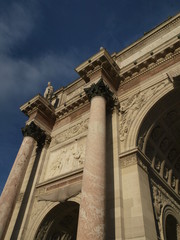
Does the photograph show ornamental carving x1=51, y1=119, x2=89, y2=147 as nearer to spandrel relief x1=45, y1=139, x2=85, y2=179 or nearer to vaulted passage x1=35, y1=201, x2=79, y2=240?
spandrel relief x1=45, y1=139, x2=85, y2=179

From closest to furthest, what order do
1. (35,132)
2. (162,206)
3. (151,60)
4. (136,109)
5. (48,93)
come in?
(162,206), (136,109), (151,60), (35,132), (48,93)

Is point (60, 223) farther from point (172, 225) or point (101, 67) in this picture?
point (101, 67)

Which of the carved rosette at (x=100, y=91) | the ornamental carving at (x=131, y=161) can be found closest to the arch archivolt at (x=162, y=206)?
the ornamental carving at (x=131, y=161)

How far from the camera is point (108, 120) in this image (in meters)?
9.29

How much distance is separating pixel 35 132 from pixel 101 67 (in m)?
4.80

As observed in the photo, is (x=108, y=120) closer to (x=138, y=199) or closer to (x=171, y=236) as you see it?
(x=138, y=199)

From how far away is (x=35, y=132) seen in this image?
11336 mm

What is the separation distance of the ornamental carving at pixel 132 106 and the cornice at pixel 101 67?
4.84 feet

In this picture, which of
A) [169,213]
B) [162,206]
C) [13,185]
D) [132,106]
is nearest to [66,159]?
[13,185]

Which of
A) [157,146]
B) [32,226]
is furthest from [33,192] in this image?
[157,146]

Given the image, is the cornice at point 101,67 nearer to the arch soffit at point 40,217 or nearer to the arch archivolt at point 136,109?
the arch archivolt at point 136,109

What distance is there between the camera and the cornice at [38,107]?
477 inches

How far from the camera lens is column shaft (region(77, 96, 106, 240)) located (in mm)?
5137

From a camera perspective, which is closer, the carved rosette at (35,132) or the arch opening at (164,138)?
the arch opening at (164,138)
